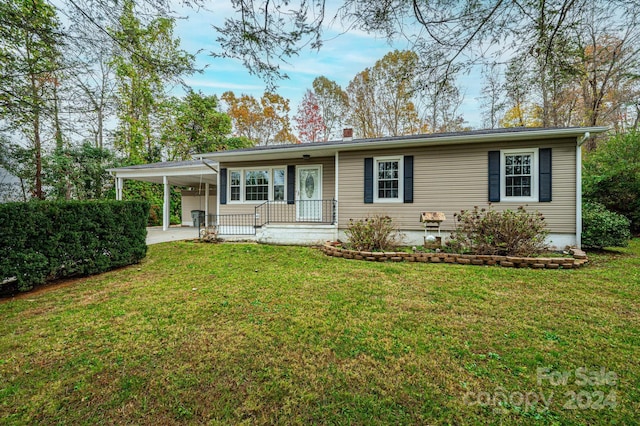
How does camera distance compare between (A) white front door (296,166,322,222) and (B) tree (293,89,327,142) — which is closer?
(A) white front door (296,166,322,222)

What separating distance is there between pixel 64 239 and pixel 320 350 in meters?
5.10

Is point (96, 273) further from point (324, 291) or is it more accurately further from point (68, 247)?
point (324, 291)

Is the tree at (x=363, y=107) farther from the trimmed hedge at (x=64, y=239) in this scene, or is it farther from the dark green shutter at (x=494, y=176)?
the trimmed hedge at (x=64, y=239)

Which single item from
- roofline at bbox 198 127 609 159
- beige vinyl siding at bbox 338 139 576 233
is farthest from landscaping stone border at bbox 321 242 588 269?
roofline at bbox 198 127 609 159

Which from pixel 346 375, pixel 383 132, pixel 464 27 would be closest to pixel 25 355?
pixel 346 375

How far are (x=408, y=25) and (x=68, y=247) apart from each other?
6400 millimetres

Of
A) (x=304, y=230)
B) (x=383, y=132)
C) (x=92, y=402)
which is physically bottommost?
(x=92, y=402)

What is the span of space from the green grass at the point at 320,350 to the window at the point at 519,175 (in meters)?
3.02

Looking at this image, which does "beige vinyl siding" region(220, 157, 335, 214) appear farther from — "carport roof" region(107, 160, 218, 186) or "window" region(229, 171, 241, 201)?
"carport roof" region(107, 160, 218, 186)

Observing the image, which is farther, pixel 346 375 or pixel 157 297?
pixel 157 297

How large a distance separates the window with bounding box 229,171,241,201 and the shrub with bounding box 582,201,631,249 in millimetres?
10538

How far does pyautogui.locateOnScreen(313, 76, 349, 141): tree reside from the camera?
64.5ft

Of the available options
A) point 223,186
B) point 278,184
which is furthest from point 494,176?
point 223,186

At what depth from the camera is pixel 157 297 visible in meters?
3.81
